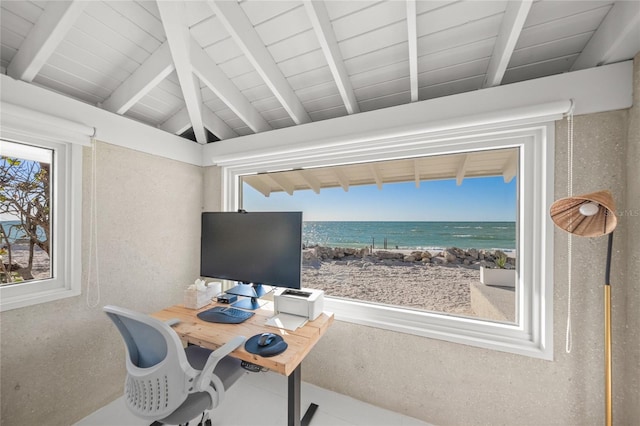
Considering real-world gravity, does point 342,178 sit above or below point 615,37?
below

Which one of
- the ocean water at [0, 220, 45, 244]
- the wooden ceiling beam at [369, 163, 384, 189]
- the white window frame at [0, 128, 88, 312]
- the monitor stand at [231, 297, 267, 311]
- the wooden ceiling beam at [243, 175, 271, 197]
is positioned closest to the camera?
the ocean water at [0, 220, 45, 244]

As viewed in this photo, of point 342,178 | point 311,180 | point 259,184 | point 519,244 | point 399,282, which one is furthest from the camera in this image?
point 259,184

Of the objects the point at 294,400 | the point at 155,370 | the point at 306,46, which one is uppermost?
the point at 306,46

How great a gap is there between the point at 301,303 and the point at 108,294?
1390 millimetres

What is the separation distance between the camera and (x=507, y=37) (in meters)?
1.13

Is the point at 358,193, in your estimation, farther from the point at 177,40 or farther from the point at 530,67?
the point at 177,40

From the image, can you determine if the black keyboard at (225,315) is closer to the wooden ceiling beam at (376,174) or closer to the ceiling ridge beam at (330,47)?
the wooden ceiling beam at (376,174)

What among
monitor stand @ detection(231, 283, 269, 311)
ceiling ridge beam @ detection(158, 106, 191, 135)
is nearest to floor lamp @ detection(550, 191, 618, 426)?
monitor stand @ detection(231, 283, 269, 311)

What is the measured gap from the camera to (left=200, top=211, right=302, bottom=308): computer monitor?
5.06ft

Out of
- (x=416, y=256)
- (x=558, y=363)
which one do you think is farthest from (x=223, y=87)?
(x=558, y=363)

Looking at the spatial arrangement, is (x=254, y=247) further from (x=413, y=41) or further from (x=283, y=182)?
(x=413, y=41)

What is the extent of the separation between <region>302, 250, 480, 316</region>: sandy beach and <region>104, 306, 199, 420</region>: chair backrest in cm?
117

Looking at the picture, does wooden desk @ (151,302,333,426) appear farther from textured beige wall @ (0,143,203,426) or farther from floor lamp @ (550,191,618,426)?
floor lamp @ (550,191,618,426)

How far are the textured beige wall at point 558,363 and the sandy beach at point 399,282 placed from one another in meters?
0.27
